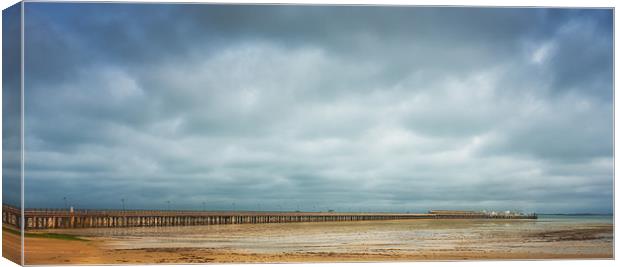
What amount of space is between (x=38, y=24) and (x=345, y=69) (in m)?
4.67

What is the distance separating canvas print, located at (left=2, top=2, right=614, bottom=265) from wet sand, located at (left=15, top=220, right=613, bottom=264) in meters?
0.05

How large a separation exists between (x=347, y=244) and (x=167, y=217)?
3434mm

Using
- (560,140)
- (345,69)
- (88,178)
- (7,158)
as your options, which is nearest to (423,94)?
(345,69)

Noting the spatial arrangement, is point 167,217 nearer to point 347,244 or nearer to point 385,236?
point 347,244

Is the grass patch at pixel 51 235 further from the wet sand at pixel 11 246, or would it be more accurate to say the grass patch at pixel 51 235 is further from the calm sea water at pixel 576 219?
the calm sea water at pixel 576 219

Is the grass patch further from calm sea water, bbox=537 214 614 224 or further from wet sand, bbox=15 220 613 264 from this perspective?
calm sea water, bbox=537 214 614 224

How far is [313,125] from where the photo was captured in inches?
615

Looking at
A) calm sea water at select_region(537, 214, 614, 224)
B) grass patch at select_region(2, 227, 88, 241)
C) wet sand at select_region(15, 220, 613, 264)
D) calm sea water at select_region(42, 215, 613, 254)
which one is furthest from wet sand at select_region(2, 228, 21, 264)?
calm sea water at select_region(537, 214, 614, 224)

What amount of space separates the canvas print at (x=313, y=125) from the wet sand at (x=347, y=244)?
1.8 inches

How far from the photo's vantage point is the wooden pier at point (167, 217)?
15031 millimetres

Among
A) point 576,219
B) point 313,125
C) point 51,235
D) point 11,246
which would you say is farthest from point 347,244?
point 11,246

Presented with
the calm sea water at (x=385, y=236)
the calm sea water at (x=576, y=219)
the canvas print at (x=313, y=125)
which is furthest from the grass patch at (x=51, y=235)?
the calm sea water at (x=576, y=219)

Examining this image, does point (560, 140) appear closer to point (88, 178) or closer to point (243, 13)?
point (243, 13)

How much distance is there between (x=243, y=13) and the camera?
49.9 feet
